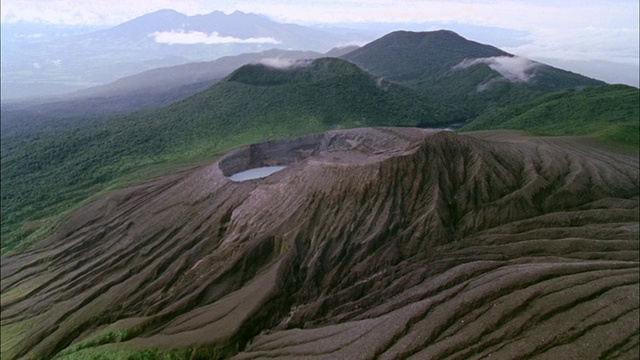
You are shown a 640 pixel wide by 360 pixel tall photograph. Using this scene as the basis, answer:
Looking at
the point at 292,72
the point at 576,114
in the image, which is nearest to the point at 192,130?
the point at 292,72

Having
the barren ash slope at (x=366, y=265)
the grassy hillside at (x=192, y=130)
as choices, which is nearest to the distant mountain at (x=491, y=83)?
the grassy hillside at (x=192, y=130)

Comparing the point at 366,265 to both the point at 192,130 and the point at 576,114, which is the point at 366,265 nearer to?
the point at 576,114

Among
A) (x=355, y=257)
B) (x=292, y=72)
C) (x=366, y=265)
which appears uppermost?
(x=292, y=72)

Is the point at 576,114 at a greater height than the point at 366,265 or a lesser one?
greater

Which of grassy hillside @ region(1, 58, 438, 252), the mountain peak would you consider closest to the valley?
grassy hillside @ region(1, 58, 438, 252)

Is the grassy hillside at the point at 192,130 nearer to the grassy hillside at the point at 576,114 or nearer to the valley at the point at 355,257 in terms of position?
the valley at the point at 355,257

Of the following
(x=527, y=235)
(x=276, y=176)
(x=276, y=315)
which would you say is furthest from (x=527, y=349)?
(x=276, y=176)
